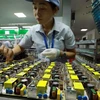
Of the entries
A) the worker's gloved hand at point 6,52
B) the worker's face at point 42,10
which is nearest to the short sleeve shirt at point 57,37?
the worker's face at point 42,10

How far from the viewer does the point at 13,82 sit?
0.52m

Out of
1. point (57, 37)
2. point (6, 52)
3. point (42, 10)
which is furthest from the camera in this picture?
point (57, 37)

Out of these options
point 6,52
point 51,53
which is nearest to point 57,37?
point 51,53

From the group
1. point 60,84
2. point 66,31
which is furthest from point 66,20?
point 60,84

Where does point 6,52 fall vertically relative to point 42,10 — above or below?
below

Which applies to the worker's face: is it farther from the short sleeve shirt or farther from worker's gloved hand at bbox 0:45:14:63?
worker's gloved hand at bbox 0:45:14:63

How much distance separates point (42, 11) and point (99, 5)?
53 centimetres

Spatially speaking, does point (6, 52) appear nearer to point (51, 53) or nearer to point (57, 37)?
A: point (51, 53)

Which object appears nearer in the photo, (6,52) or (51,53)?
(6,52)

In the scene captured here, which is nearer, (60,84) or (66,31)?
(60,84)

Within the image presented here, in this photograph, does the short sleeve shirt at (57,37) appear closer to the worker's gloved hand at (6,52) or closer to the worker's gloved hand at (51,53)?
the worker's gloved hand at (51,53)

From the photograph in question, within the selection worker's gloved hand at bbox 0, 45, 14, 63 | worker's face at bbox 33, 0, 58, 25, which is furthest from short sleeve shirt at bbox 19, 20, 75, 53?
worker's gloved hand at bbox 0, 45, 14, 63

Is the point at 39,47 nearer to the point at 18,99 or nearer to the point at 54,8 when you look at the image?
the point at 54,8

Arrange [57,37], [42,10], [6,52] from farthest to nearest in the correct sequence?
[57,37], [42,10], [6,52]
